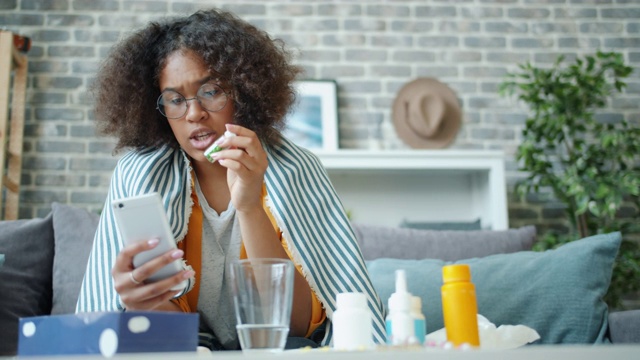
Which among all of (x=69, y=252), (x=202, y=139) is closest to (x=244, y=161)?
(x=202, y=139)

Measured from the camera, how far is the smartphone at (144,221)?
1053mm

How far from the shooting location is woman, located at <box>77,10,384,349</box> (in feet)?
5.36

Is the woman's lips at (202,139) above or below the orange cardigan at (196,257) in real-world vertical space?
above

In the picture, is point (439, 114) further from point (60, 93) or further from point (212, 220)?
point (212, 220)

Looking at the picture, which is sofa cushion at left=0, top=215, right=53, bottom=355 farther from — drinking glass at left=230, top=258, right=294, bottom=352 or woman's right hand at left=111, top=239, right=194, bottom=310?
drinking glass at left=230, top=258, right=294, bottom=352

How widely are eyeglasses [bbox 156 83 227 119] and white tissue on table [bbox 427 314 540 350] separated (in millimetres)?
716

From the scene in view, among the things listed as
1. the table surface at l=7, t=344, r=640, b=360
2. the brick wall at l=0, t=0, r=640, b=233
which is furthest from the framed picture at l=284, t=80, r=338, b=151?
the table surface at l=7, t=344, r=640, b=360

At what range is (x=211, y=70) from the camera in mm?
1758

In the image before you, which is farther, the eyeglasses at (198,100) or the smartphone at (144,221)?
the eyeglasses at (198,100)

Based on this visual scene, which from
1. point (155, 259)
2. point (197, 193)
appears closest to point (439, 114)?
point (197, 193)

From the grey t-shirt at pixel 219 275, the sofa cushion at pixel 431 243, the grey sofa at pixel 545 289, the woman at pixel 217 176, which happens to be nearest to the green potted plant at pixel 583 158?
the sofa cushion at pixel 431 243

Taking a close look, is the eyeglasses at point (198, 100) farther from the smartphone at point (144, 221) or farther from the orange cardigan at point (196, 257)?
the smartphone at point (144, 221)

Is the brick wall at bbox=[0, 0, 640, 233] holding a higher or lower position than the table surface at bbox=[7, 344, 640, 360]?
higher

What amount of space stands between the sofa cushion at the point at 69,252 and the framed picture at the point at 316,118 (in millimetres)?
1441
